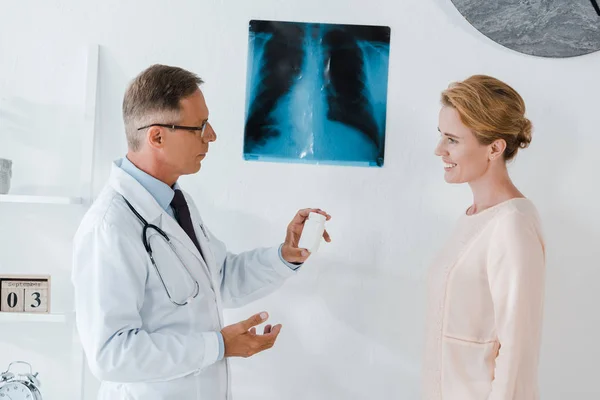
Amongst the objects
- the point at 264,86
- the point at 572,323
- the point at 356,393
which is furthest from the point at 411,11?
the point at 356,393

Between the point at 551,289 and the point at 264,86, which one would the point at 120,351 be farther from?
the point at 551,289

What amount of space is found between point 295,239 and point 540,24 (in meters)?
0.96

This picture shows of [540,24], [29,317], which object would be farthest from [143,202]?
[540,24]

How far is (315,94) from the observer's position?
6.05ft

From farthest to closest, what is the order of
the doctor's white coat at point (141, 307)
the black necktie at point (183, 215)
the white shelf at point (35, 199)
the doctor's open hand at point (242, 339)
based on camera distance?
the white shelf at point (35, 199) → the black necktie at point (183, 215) → the doctor's open hand at point (242, 339) → the doctor's white coat at point (141, 307)

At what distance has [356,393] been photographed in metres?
1.84

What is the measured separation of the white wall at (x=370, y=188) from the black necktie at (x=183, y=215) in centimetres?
36

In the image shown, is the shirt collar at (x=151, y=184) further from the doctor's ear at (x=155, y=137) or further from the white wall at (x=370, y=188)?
the white wall at (x=370, y=188)

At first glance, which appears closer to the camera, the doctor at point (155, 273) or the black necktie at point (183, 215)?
the doctor at point (155, 273)

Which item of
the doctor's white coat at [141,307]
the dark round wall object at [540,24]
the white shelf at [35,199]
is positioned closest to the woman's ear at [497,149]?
the dark round wall object at [540,24]

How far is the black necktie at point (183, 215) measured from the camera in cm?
147

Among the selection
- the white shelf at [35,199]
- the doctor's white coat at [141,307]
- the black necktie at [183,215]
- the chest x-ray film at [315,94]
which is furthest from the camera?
the chest x-ray film at [315,94]

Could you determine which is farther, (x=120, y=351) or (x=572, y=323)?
(x=572, y=323)

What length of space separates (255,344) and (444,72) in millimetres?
996
